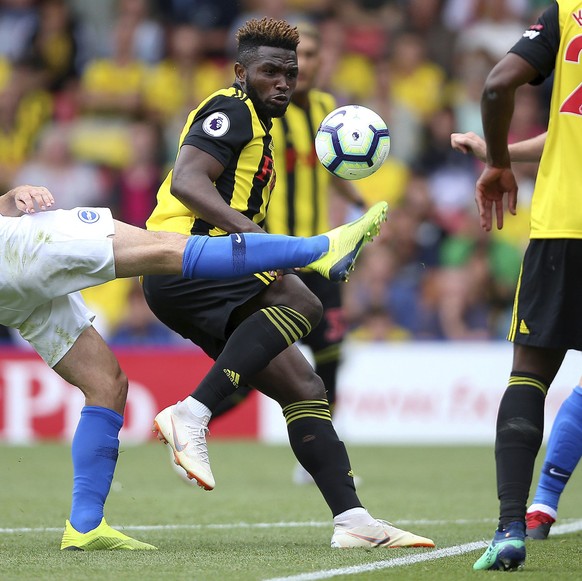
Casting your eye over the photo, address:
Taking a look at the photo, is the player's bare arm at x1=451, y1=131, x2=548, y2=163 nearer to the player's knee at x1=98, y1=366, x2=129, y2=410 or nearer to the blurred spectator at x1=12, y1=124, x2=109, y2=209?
the player's knee at x1=98, y1=366, x2=129, y2=410

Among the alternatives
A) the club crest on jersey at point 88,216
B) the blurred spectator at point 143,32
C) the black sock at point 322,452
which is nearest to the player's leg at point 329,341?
the black sock at point 322,452

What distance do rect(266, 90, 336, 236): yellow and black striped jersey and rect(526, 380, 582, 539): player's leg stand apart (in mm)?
2759

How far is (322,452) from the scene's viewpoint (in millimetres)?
4883

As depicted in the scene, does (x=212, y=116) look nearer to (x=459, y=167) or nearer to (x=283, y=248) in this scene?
(x=283, y=248)

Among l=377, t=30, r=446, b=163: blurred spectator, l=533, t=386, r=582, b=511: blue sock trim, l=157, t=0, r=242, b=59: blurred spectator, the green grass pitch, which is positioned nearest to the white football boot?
the green grass pitch

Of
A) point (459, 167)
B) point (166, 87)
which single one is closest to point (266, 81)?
point (459, 167)

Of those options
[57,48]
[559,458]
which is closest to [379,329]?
[57,48]

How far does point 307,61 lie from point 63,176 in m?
6.31

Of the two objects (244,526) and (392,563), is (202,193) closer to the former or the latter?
(392,563)

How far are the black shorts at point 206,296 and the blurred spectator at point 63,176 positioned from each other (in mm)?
8344

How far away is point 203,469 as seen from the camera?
4441 mm

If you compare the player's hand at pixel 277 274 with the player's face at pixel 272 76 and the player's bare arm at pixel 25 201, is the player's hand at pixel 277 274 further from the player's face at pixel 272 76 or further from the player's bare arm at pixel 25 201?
the player's bare arm at pixel 25 201

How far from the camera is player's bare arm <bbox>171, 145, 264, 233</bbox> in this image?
4.66 meters

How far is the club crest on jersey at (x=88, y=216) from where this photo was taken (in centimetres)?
446
